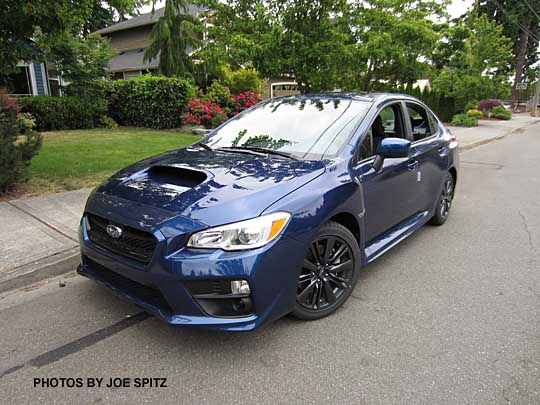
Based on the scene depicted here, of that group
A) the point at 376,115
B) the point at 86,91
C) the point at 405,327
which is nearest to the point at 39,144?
the point at 376,115

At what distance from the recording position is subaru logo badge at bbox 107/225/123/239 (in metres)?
2.55

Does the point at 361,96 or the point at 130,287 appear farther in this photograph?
the point at 361,96

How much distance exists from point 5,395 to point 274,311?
155 cm

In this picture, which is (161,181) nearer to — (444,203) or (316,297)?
(316,297)

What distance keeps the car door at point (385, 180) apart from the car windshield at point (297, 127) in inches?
8.7

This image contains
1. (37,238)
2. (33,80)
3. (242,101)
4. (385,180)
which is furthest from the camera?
(33,80)

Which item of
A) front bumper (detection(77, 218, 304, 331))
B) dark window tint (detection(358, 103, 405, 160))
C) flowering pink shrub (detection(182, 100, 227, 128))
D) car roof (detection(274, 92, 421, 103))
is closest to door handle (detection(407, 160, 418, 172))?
dark window tint (detection(358, 103, 405, 160))

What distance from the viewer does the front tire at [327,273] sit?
272cm

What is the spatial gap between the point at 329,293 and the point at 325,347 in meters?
0.43

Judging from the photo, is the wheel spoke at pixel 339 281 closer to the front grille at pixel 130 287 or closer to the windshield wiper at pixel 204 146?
the front grille at pixel 130 287

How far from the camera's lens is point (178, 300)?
7.62ft

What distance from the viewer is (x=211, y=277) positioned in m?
2.26

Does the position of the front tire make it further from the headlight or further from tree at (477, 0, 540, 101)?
tree at (477, 0, 540, 101)

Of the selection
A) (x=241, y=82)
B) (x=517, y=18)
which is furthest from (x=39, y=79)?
(x=517, y=18)
